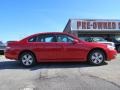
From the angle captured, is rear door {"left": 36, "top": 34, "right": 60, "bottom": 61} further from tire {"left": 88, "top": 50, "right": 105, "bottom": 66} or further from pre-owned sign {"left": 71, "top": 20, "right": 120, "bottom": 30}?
pre-owned sign {"left": 71, "top": 20, "right": 120, "bottom": 30}

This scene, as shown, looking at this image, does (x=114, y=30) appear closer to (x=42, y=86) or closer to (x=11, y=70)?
(x=11, y=70)

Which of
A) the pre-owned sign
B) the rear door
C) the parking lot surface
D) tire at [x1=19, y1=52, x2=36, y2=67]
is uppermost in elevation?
the pre-owned sign

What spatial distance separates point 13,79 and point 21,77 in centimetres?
40

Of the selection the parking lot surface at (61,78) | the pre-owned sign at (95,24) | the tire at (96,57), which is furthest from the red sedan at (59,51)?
→ the pre-owned sign at (95,24)

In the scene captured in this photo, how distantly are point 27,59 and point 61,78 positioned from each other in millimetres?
3306

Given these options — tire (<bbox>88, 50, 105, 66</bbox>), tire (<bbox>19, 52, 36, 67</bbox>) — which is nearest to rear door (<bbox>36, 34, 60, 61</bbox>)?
tire (<bbox>19, 52, 36, 67</bbox>)

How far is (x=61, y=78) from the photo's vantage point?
917cm

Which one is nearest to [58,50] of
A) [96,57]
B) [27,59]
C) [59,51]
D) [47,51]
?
[59,51]

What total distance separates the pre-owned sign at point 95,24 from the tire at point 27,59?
21.1 metres

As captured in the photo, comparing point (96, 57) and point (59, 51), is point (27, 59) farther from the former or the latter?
point (96, 57)

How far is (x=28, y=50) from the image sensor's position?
39.7ft

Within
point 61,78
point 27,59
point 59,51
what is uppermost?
point 59,51

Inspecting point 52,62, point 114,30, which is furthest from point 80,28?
point 52,62

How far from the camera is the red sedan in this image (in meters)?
12.1
